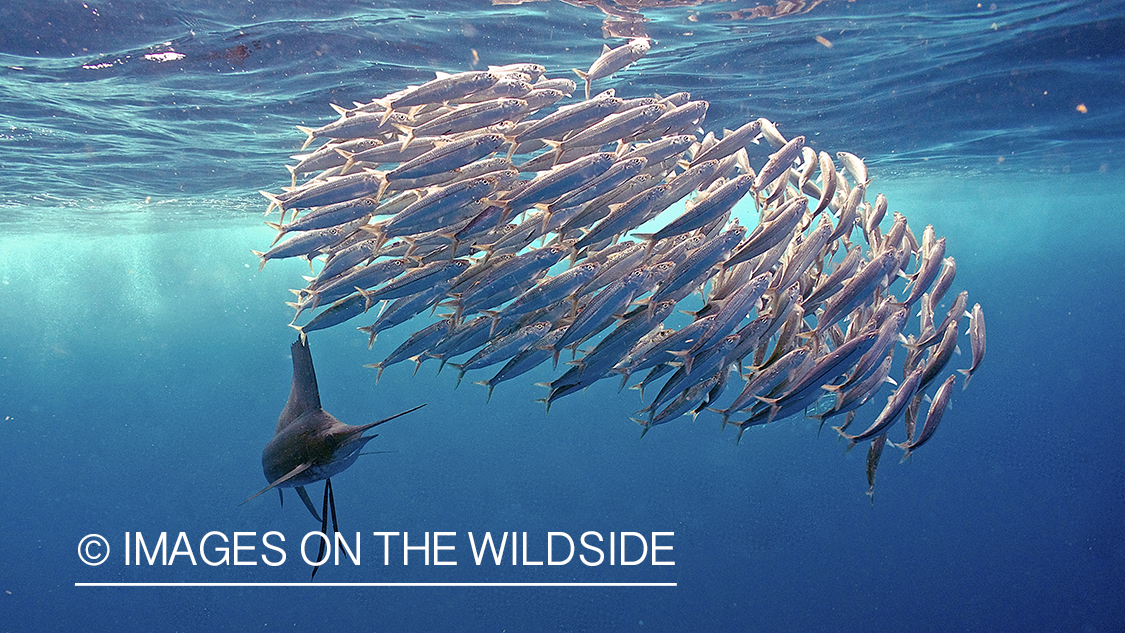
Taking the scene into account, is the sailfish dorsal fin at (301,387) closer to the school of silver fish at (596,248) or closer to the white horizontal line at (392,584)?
the school of silver fish at (596,248)

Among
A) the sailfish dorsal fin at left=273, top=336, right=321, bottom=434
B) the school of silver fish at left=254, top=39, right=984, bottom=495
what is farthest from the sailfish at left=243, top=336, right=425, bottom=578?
the school of silver fish at left=254, top=39, right=984, bottom=495

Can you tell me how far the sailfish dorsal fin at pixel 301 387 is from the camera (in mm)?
4688

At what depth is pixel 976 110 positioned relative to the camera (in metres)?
13.3

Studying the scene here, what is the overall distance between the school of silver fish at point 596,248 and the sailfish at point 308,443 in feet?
1.97

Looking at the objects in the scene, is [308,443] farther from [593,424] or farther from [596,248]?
[593,424]

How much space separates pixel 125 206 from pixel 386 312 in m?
22.5

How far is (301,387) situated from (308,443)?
94cm

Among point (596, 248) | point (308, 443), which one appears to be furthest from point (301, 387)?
point (596, 248)

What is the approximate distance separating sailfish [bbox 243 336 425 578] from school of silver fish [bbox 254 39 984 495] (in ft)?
1.97

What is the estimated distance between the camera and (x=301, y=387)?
4.76m

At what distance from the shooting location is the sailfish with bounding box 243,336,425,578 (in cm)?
376

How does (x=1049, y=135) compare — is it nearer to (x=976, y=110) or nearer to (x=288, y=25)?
(x=976, y=110)

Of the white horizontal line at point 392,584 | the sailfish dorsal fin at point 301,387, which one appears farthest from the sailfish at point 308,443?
the white horizontal line at point 392,584

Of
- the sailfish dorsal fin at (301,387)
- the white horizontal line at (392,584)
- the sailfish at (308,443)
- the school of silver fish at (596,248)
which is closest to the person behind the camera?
the school of silver fish at (596,248)
